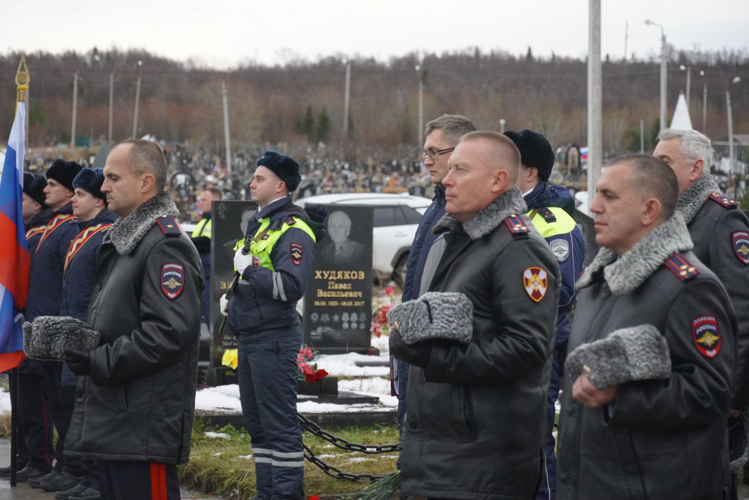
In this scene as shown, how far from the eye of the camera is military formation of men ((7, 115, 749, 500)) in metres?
3.02

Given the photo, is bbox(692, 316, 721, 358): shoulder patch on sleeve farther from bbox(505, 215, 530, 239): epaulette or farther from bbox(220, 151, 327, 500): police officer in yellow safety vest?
bbox(220, 151, 327, 500): police officer in yellow safety vest

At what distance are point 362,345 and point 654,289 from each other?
8432mm

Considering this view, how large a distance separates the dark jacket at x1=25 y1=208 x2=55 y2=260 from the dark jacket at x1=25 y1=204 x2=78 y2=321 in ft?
0.77

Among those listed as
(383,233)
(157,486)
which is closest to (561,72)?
(383,233)

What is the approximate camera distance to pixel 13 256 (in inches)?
259

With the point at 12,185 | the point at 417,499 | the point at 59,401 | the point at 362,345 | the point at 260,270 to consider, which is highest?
the point at 12,185

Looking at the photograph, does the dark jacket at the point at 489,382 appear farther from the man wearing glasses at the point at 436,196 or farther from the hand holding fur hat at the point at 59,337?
the hand holding fur hat at the point at 59,337

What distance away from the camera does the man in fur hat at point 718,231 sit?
14.2 ft

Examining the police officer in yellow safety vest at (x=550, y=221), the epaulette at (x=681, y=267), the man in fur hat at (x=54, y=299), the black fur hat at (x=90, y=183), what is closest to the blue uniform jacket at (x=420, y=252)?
the police officer in yellow safety vest at (x=550, y=221)

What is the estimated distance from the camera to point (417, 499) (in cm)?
353

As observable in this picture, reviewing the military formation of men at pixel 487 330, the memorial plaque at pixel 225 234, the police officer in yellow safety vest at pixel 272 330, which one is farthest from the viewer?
the memorial plaque at pixel 225 234

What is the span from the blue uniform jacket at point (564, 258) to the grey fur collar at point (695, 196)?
674mm

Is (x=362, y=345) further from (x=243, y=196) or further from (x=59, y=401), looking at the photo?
(x=243, y=196)

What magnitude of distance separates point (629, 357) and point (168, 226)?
85.1 inches
